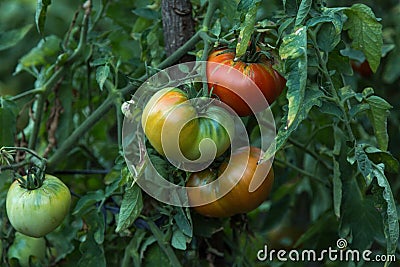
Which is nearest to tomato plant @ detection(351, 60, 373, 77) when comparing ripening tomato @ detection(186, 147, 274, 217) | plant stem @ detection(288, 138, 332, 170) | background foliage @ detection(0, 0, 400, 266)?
background foliage @ detection(0, 0, 400, 266)

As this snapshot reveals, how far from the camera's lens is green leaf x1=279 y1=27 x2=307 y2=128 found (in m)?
0.59

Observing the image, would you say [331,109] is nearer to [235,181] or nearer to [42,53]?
[235,181]

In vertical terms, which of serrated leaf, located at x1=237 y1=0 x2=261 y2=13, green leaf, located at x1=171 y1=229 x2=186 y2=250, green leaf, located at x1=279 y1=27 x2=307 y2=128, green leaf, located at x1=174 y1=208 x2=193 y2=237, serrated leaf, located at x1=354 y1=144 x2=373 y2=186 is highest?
serrated leaf, located at x1=237 y1=0 x2=261 y2=13

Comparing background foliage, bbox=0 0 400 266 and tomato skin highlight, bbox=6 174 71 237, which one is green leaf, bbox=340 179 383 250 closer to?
background foliage, bbox=0 0 400 266

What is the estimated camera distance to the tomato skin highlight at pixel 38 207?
0.76 m

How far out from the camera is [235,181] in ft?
2.46

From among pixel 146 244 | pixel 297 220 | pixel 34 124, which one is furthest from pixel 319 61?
pixel 297 220

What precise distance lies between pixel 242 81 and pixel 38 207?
0.28 metres

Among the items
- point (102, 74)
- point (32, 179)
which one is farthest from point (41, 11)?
point (32, 179)

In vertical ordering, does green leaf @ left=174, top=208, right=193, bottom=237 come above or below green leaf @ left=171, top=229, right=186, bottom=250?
above

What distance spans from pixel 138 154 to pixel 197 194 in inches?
3.4

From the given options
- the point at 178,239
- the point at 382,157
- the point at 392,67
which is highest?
the point at 382,157

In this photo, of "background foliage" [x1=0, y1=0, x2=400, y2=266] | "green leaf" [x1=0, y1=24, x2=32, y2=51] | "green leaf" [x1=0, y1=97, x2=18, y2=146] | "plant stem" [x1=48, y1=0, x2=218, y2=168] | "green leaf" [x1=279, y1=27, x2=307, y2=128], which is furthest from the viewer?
"green leaf" [x1=0, y1=24, x2=32, y2=51]

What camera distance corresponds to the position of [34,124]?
965 mm
